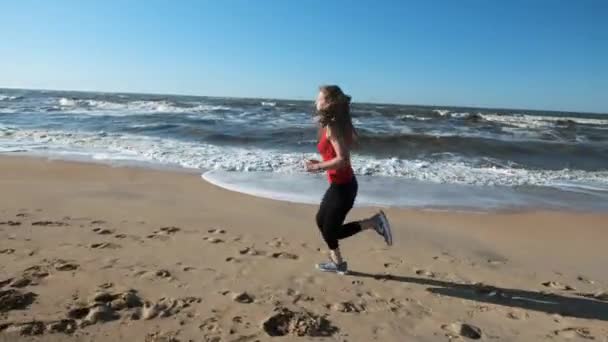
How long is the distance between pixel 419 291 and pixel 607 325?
1.29 m

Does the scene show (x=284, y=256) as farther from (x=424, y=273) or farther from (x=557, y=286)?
(x=557, y=286)

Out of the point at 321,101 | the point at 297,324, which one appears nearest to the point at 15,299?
the point at 297,324

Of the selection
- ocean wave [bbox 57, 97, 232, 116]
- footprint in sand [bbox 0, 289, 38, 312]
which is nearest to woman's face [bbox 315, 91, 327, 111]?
footprint in sand [bbox 0, 289, 38, 312]

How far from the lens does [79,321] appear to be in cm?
284

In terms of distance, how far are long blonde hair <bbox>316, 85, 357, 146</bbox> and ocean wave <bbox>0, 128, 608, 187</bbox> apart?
576cm

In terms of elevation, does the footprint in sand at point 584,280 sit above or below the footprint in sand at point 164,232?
below

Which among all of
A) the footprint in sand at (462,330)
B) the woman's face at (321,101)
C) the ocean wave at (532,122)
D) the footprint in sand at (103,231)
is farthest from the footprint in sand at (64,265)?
the ocean wave at (532,122)

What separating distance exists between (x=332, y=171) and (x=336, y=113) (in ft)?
1.63

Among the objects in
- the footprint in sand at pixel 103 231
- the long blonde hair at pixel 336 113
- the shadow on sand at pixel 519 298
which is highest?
the long blonde hair at pixel 336 113

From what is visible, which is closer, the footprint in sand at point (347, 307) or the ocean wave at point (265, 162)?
the footprint in sand at point (347, 307)

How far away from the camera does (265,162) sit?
10211mm

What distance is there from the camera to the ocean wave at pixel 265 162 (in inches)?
377

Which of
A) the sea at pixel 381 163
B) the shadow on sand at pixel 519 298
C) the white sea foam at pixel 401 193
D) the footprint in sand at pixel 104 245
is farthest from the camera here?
the sea at pixel 381 163

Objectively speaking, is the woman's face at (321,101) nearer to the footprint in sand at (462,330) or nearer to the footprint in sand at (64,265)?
the footprint in sand at (462,330)
